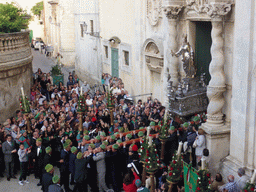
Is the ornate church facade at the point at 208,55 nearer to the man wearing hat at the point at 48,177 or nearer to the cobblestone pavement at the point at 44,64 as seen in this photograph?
the man wearing hat at the point at 48,177

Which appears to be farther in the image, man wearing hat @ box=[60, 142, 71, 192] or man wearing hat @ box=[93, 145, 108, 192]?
man wearing hat @ box=[60, 142, 71, 192]

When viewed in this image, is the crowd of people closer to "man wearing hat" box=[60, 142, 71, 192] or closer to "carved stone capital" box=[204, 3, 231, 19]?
"man wearing hat" box=[60, 142, 71, 192]

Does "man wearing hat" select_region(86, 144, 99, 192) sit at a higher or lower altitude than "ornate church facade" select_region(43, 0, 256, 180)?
lower

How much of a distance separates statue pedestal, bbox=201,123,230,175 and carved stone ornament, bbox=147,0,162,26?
6.40 meters

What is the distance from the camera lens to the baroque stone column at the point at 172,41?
12256 millimetres

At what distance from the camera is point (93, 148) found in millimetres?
10586

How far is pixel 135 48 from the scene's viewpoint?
17.9 meters

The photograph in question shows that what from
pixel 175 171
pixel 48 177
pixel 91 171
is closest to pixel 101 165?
pixel 91 171

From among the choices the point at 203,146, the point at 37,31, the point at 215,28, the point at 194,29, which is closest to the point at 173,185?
the point at 203,146

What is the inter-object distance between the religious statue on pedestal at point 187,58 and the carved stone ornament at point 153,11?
→ 11.5 feet

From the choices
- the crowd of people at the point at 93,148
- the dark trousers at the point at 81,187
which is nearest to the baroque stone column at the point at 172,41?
the crowd of people at the point at 93,148

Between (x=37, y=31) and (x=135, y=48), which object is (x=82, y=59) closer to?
(x=135, y=48)

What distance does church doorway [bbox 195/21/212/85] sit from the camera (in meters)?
12.3

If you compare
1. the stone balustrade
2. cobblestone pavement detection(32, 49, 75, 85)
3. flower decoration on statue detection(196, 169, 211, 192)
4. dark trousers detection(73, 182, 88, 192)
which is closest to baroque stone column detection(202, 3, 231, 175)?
flower decoration on statue detection(196, 169, 211, 192)
